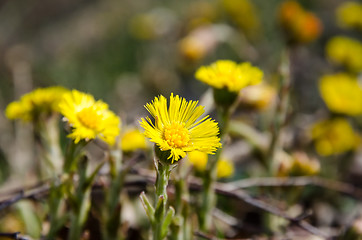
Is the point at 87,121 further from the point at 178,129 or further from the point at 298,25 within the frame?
the point at 298,25

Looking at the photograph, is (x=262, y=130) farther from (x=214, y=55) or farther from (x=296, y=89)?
(x=214, y=55)

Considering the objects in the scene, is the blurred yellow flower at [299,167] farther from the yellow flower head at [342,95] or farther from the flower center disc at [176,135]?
Answer: the flower center disc at [176,135]

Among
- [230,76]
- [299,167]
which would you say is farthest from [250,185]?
[230,76]

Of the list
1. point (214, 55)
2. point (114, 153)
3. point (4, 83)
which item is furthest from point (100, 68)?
point (114, 153)

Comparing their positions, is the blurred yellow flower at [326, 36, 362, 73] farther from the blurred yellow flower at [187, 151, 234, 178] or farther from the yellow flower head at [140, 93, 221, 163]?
the yellow flower head at [140, 93, 221, 163]

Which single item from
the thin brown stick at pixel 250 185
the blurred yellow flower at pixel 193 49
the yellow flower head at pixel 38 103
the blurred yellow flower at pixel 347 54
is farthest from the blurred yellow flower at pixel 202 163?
the blurred yellow flower at pixel 347 54
